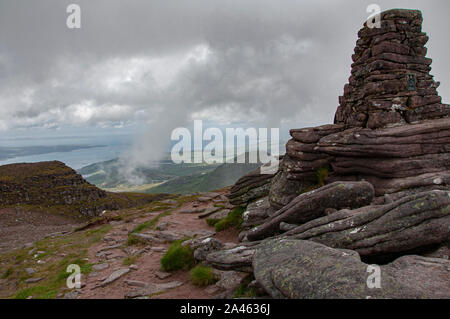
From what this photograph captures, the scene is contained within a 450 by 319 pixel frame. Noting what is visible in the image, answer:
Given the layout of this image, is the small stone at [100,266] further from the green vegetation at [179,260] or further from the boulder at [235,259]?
the boulder at [235,259]

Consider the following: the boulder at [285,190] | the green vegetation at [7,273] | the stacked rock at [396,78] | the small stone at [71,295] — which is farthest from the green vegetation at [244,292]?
the green vegetation at [7,273]

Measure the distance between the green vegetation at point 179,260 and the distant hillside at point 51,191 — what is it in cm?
10730

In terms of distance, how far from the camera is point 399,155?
18938 mm

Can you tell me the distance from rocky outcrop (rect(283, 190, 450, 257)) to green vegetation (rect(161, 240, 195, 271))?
10.7 m

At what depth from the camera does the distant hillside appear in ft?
372

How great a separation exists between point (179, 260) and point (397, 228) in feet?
49.1

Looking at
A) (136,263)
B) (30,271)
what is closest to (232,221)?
(136,263)

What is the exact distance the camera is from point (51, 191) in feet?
417

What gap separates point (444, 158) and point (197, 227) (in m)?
24.7

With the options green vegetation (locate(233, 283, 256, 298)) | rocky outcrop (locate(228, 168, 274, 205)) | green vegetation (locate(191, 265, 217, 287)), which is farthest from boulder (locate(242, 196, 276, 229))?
green vegetation (locate(233, 283, 256, 298))

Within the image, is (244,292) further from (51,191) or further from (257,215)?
(51,191)
